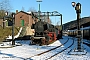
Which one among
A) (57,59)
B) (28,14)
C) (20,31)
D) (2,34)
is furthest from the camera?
(28,14)

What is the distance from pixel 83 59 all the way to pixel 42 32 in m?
12.9

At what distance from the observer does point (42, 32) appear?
24562mm

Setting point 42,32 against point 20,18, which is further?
point 20,18

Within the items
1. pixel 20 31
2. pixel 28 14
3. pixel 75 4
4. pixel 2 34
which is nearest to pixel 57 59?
pixel 75 4

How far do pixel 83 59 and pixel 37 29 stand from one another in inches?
524

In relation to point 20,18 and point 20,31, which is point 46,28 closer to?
point 20,31

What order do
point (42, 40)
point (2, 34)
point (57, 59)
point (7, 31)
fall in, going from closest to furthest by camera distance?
1. point (57, 59)
2. point (42, 40)
3. point (2, 34)
4. point (7, 31)

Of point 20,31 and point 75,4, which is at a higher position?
point 75,4

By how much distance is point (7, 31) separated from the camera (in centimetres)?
4803

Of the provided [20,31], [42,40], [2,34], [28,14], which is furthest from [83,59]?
[28,14]

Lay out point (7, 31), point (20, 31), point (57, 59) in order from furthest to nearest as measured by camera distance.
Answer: point (20, 31) → point (7, 31) → point (57, 59)

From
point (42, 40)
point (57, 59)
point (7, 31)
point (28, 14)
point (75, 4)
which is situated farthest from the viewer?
point (28, 14)

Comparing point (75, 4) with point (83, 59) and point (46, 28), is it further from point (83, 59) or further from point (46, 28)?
point (46, 28)

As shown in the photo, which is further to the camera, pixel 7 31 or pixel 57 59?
pixel 7 31
